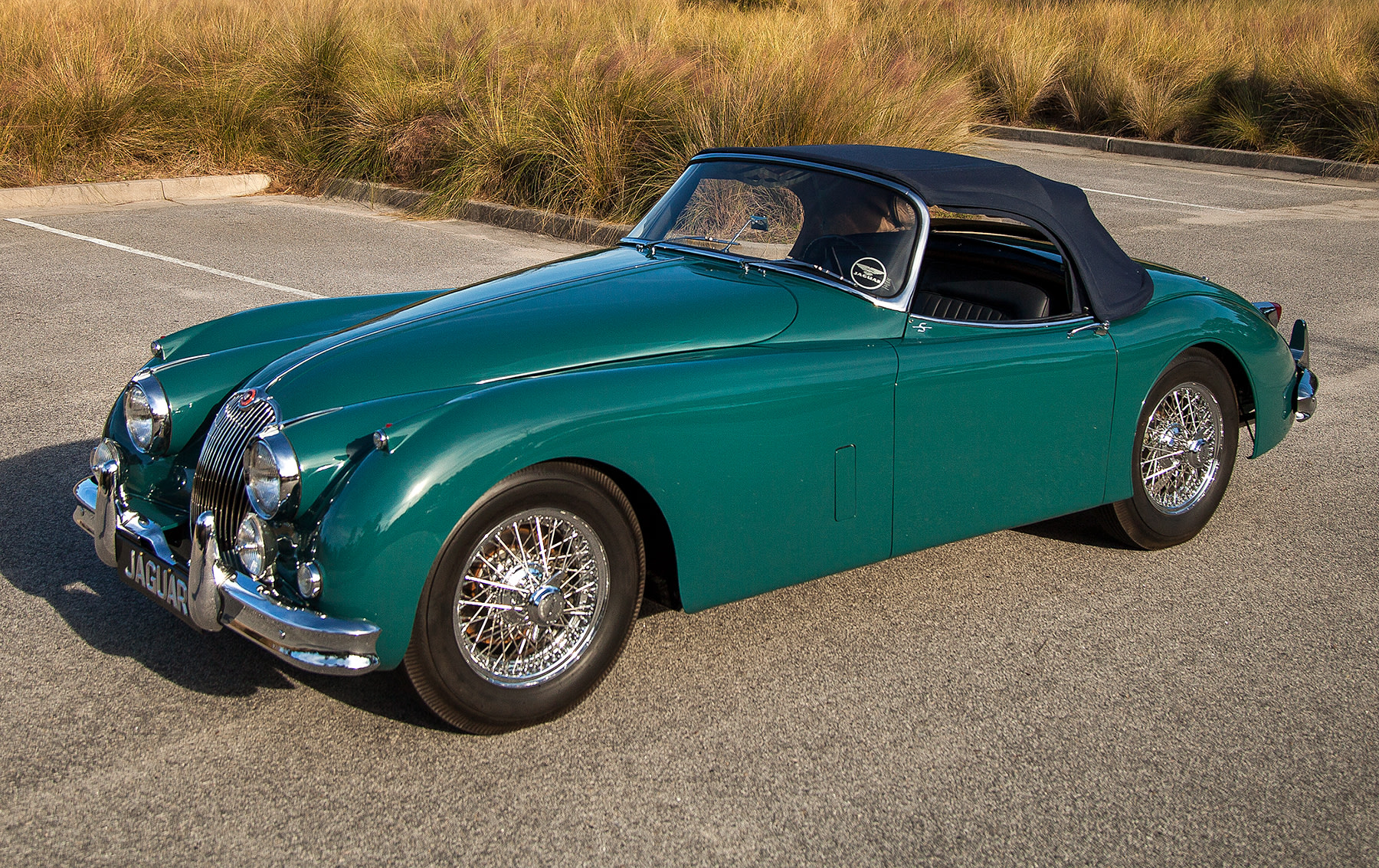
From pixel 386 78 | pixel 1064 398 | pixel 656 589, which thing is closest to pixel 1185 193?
pixel 386 78

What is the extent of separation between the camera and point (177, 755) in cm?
298

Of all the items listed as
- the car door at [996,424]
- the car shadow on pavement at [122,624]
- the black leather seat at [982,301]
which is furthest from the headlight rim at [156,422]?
the black leather seat at [982,301]

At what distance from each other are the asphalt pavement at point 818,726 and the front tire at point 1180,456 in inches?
5.3

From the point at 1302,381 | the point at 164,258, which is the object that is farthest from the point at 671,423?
the point at 164,258

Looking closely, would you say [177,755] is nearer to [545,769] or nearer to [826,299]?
[545,769]

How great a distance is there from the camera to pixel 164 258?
9.41m

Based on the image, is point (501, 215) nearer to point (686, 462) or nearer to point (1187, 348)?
point (1187, 348)

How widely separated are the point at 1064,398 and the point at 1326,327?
4.67m

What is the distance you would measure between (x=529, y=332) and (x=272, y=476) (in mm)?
876

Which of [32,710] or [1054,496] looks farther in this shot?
[1054,496]

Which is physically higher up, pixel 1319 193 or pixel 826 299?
pixel 826 299

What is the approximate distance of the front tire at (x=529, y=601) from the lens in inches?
115

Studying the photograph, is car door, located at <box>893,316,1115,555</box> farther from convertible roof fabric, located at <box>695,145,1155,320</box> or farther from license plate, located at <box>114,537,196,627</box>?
license plate, located at <box>114,537,196,627</box>

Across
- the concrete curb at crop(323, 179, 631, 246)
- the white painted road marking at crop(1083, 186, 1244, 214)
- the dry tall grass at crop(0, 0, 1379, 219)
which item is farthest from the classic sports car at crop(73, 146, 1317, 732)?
the white painted road marking at crop(1083, 186, 1244, 214)
